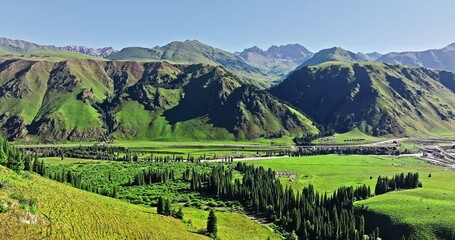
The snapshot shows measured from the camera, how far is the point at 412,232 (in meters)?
144

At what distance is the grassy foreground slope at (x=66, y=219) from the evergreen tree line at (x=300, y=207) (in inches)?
2465

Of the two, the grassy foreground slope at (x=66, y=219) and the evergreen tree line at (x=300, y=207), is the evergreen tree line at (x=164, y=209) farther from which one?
the evergreen tree line at (x=300, y=207)

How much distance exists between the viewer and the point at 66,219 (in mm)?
70375

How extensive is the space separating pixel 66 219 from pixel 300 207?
110 m

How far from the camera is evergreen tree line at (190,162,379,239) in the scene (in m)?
139

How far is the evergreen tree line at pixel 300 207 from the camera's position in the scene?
13912cm

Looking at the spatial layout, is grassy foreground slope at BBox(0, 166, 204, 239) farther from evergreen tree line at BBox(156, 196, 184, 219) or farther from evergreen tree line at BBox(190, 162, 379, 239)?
evergreen tree line at BBox(190, 162, 379, 239)

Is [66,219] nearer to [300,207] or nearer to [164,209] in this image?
[164,209]

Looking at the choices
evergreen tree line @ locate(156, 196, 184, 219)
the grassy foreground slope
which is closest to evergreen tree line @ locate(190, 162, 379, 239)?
evergreen tree line @ locate(156, 196, 184, 219)

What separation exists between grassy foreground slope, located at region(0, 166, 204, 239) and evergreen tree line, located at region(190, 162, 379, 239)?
62.6 metres

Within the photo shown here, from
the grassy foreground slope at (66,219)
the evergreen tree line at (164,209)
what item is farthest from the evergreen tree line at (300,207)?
the grassy foreground slope at (66,219)

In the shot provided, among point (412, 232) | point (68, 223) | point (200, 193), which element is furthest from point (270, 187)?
point (68, 223)

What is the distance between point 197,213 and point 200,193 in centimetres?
4808

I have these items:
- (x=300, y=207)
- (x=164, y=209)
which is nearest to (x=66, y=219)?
(x=164, y=209)
